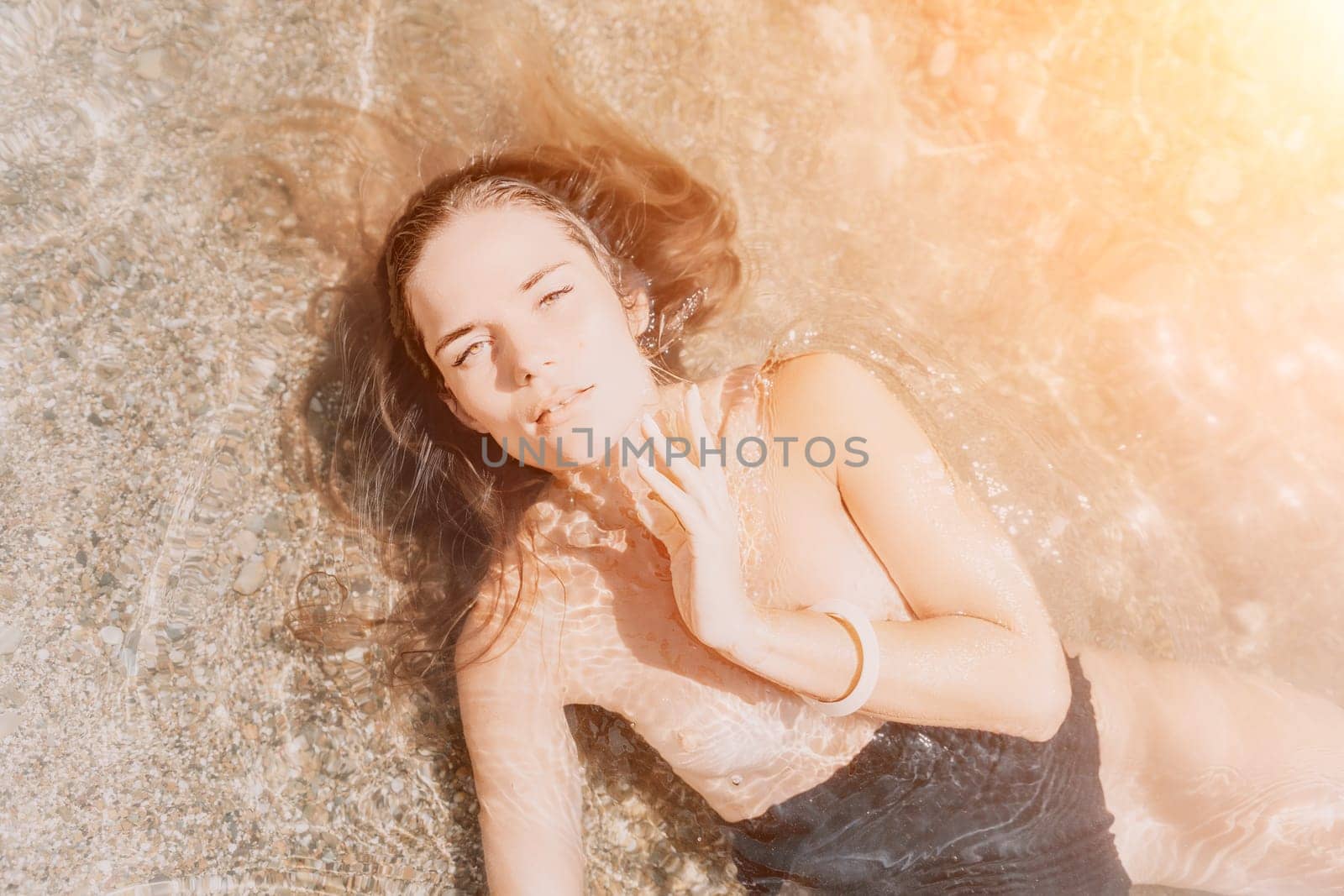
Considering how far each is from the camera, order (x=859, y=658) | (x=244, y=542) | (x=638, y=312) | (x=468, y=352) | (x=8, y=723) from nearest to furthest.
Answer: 1. (x=859, y=658)
2. (x=468, y=352)
3. (x=8, y=723)
4. (x=638, y=312)
5. (x=244, y=542)

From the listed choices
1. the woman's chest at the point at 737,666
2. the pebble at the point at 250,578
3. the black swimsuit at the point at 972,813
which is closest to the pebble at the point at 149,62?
the pebble at the point at 250,578

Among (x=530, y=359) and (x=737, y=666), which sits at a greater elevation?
(x=530, y=359)

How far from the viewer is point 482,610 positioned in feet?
6.81

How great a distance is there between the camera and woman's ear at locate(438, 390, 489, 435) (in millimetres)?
2010

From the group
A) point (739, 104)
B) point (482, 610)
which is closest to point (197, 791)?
point (482, 610)

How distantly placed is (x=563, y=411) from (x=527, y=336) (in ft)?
0.51

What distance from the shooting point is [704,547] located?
1621mm

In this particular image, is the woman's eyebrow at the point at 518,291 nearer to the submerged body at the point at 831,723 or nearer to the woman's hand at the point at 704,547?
the woman's hand at the point at 704,547

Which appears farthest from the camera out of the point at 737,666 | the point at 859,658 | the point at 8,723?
the point at 8,723

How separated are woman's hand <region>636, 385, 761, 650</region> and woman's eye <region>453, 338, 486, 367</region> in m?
0.38

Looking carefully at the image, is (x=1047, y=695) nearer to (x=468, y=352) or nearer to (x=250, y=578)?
(x=468, y=352)

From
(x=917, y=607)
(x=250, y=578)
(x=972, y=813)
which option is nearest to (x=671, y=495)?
(x=917, y=607)

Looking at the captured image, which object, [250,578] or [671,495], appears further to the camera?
[250,578]

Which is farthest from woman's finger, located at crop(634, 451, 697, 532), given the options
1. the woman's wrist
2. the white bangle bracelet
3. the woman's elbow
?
the woman's elbow
